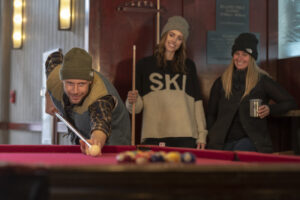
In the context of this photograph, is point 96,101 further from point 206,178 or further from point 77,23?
point 77,23

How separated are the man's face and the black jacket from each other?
1.13 m

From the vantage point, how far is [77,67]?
105 inches

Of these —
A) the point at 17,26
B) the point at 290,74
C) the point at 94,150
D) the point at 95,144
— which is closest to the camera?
the point at 94,150

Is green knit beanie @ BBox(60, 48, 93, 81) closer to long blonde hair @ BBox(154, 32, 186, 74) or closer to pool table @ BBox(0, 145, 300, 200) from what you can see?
long blonde hair @ BBox(154, 32, 186, 74)

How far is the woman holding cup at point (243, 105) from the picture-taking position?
131 inches

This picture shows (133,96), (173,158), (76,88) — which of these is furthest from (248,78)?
(173,158)

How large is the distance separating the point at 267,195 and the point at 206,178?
0.21 m

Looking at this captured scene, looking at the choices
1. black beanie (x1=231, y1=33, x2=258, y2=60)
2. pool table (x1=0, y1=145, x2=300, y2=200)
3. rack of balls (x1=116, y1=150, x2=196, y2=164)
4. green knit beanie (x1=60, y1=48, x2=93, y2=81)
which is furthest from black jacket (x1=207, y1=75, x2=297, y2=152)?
pool table (x1=0, y1=145, x2=300, y2=200)

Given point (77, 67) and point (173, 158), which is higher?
point (77, 67)

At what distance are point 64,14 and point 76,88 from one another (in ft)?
6.49

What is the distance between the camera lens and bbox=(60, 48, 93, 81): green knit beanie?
8.75ft

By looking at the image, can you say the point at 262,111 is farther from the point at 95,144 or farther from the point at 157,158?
the point at 157,158

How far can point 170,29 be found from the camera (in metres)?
3.42

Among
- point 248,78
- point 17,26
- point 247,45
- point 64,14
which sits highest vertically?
point 17,26
